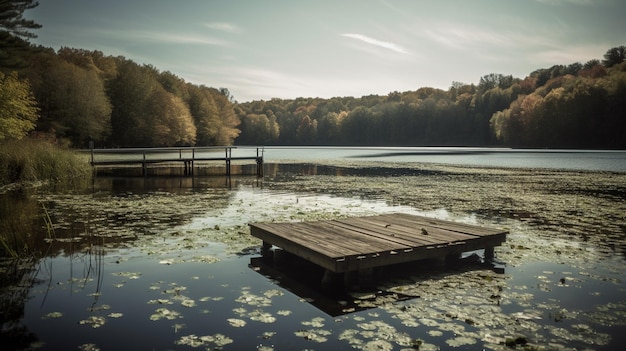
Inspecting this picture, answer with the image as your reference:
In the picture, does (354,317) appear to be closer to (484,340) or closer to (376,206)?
(484,340)

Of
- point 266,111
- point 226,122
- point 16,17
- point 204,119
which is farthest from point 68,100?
point 266,111

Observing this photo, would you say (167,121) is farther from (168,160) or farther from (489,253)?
(489,253)

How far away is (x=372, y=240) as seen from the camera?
824 cm

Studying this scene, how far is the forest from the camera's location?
50562 millimetres

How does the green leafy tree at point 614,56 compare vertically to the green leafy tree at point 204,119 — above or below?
above

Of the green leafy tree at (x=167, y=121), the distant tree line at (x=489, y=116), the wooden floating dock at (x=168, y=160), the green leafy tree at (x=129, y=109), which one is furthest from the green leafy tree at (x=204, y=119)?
the distant tree line at (x=489, y=116)

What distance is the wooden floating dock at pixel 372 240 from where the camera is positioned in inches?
284

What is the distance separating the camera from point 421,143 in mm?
148500

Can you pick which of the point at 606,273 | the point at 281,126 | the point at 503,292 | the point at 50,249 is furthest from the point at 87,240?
the point at 281,126

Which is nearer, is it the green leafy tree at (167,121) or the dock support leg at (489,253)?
the dock support leg at (489,253)

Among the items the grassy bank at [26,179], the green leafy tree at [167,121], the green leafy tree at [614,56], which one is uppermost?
the green leafy tree at [614,56]

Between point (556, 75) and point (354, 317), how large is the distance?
135452mm

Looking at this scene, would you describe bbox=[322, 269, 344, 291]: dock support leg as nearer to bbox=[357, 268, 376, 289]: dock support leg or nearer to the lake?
the lake

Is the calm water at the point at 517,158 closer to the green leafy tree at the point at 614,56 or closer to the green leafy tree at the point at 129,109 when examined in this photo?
the green leafy tree at the point at 129,109
